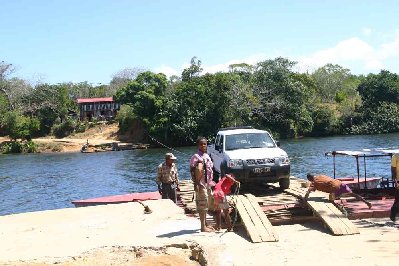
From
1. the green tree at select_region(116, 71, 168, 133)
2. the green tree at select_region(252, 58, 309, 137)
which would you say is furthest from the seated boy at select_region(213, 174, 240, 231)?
the green tree at select_region(252, 58, 309, 137)

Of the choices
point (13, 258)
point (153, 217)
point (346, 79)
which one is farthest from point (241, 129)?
point (346, 79)

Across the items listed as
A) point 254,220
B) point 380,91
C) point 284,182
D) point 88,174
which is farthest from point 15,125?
point 254,220

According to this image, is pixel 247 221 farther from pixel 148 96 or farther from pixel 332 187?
pixel 148 96

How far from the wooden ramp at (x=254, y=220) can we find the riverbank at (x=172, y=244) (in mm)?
224

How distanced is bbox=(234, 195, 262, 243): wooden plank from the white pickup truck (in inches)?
48.7

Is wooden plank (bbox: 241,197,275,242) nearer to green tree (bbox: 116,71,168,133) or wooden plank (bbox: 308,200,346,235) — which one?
wooden plank (bbox: 308,200,346,235)

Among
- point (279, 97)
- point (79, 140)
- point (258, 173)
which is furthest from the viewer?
point (79, 140)

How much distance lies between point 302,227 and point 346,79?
102 meters

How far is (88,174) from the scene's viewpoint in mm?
38156

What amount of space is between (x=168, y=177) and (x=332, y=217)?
4.89m

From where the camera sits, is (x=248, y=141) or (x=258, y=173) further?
(x=248, y=141)

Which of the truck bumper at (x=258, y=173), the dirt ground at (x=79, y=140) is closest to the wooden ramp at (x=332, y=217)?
the truck bumper at (x=258, y=173)

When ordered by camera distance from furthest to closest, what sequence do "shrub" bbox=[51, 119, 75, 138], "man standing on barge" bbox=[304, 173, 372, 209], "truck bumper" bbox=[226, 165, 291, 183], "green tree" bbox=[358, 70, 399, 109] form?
"shrub" bbox=[51, 119, 75, 138], "green tree" bbox=[358, 70, 399, 109], "truck bumper" bbox=[226, 165, 291, 183], "man standing on barge" bbox=[304, 173, 372, 209]

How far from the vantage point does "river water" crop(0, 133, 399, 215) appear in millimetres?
28031
